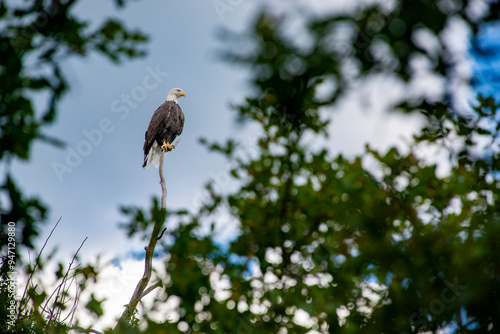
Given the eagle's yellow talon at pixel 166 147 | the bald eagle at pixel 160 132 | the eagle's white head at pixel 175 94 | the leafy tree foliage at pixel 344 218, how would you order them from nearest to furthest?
the leafy tree foliage at pixel 344 218, the eagle's yellow talon at pixel 166 147, the bald eagle at pixel 160 132, the eagle's white head at pixel 175 94

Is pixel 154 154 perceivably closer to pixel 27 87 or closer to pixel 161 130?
pixel 161 130

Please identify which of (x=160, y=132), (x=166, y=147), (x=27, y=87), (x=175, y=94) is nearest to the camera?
(x=27, y=87)

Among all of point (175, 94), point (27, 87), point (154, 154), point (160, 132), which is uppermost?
point (175, 94)

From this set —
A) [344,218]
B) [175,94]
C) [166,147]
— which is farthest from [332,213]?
[175,94]

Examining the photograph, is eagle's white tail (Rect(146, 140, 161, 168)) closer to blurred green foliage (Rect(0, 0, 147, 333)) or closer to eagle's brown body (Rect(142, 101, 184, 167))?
eagle's brown body (Rect(142, 101, 184, 167))

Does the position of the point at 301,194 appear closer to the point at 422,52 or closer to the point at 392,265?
the point at 392,265

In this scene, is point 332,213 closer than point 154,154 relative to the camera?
Yes

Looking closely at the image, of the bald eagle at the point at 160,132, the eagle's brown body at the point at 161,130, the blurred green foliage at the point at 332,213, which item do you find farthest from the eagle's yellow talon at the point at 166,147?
the blurred green foliage at the point at 332,213

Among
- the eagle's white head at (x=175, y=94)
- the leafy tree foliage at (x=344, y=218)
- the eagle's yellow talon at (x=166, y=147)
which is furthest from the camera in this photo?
the eagle's white head at (x=175, y=94)

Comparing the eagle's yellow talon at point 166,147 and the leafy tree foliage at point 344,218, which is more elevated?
the eagle's yellow talon at point 166,147

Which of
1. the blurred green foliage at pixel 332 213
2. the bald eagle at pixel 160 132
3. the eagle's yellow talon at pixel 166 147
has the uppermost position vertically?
the bald eagle at pixel 160 132

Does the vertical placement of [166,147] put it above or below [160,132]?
below

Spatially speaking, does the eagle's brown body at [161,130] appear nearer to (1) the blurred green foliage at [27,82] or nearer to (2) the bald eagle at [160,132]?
(2) the bald eagle at [160,132]

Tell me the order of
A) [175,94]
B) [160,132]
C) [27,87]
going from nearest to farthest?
[27,87], [160,132], [175,94]
